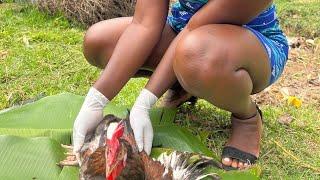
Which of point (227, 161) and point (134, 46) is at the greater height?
point (134, 46)

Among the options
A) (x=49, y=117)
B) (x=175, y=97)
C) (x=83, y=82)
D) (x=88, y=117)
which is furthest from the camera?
(x=83, y=82)

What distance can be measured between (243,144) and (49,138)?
0.76 meters

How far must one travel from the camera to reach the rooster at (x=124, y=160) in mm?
1713

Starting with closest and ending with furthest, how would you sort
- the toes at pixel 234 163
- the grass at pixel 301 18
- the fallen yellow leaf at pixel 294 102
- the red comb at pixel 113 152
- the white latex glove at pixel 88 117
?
the red comb at pixel 113 152 < the white latex glove at pixel 88 117 < the toes at pixel 234 163 < the fallen yellow leaf at pixel 294 102 < the grass at pixel 301 18

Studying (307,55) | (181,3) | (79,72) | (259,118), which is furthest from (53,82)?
(307,55)

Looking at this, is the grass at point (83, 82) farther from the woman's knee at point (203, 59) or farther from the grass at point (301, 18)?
the woman's knee at point (203, 59)

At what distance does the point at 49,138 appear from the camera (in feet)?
6.94

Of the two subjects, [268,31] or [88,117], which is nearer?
[88,117]

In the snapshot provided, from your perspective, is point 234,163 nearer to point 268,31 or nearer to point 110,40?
point 268,31

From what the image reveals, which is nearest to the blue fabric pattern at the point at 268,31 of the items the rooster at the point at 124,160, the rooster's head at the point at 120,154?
the rooster at the point at 124,160

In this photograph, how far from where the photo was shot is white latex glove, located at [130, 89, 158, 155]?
2014 mm

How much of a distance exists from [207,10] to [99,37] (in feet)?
1.89

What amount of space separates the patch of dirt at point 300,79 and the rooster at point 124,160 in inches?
42.7

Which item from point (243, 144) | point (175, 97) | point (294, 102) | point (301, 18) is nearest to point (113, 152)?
point (243, 144)
